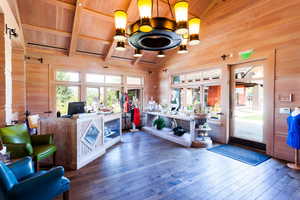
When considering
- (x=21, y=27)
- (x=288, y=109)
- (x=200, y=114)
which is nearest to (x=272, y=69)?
(x=288, y=109)

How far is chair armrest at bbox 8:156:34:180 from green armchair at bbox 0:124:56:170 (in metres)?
0.77

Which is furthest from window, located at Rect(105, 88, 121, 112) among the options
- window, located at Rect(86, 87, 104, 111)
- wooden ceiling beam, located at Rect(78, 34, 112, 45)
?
wooden ceiling beam, located at Rect(78, 34, 112, 45)

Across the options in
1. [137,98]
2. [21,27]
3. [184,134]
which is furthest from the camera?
[137,98]

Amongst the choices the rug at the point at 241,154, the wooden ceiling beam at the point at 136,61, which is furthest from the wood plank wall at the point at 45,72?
the rug at the point at 241,154

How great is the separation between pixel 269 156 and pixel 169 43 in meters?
3.94

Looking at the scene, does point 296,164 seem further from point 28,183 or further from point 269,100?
point 28,183

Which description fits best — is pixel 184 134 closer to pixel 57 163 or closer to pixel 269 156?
pixel 269 156

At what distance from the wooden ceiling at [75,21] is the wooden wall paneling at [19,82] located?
0.68m

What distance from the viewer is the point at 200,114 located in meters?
4.80

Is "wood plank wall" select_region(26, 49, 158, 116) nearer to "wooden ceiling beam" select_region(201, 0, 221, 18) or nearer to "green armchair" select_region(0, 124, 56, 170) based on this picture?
"green armchair" select_region(0, 124, 56, 170)

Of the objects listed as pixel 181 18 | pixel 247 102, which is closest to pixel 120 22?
pixel 181 18

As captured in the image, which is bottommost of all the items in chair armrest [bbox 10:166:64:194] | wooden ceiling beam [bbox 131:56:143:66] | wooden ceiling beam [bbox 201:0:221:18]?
chair armrest [bbox 10:166:64:194]

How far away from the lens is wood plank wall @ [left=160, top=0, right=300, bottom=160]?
3.53 metres

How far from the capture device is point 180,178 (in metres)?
2.78
